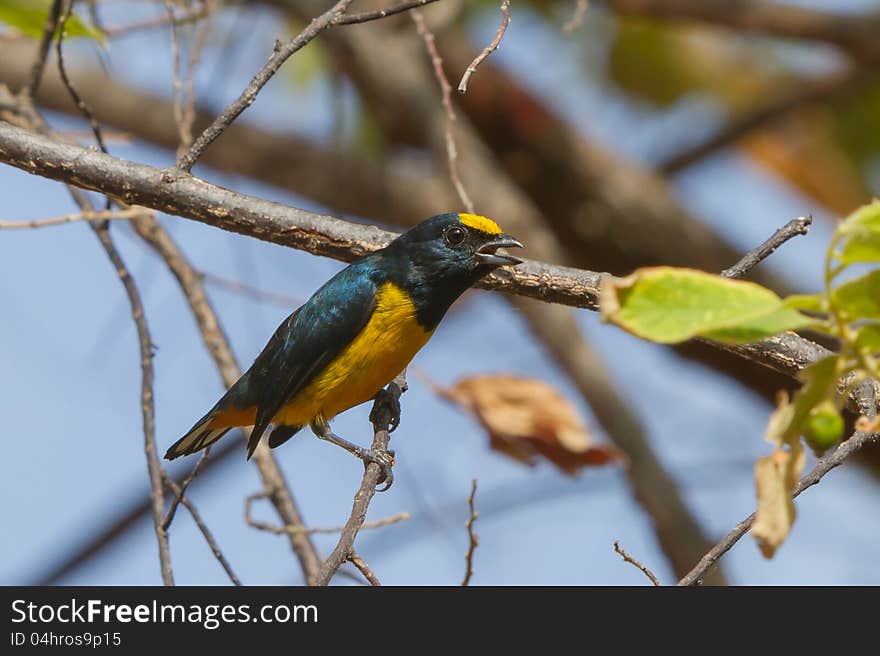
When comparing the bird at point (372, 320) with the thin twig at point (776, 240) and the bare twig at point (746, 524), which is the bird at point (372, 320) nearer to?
the thin twig at point (776, 240)

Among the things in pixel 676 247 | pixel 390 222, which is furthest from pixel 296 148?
pixel 676 247

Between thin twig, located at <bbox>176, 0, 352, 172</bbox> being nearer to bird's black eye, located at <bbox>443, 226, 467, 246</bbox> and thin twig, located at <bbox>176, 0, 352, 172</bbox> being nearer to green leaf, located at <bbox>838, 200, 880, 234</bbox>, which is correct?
bird's black eye, located at <bbox>443, 226, 467, 246</bbox>

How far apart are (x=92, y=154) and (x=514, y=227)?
10.1ft

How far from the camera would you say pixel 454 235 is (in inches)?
141

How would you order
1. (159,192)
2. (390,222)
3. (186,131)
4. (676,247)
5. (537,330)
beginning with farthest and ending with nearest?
(390,222)
(676,247)
(537,330)
(186,131)
(159,192)

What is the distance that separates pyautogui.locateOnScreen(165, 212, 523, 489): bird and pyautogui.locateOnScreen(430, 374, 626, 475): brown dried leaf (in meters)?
0.40

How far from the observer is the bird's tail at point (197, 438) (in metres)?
4.24

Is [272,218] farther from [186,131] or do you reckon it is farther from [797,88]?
[797,88]

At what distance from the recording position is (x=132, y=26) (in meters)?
4.01

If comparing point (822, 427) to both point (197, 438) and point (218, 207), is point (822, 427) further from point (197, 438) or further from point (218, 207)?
point (197, 438)

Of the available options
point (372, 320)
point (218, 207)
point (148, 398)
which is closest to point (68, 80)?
point (218, 207)

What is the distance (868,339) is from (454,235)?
8.07 ft
